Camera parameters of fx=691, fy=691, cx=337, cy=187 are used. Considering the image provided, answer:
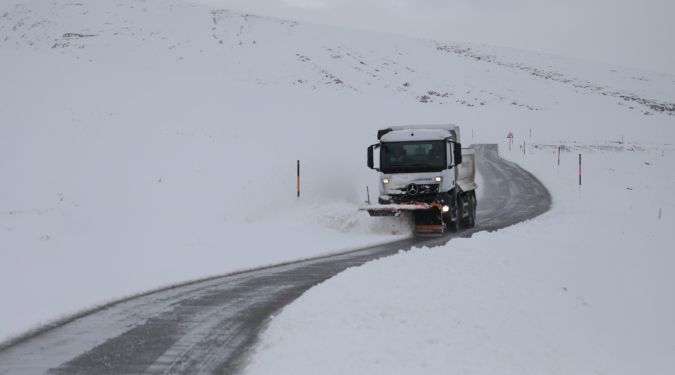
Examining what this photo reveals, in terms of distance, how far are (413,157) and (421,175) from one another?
0.57 metres

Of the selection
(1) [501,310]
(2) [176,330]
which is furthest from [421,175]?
(2) [176,330]

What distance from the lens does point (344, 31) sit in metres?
122

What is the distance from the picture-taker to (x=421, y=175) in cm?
1894

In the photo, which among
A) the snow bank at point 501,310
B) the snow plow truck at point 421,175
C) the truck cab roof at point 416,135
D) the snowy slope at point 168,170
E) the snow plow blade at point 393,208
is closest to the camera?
the snow bank at point 501,310

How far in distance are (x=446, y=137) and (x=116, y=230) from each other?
9302 millimetres

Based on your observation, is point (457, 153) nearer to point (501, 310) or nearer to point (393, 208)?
point (393, 208)

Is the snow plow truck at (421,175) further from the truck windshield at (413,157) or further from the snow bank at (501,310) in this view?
the snow bank at (501,310)

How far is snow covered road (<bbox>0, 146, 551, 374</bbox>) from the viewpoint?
6.96m

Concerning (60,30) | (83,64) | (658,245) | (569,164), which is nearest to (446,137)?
(658,245)

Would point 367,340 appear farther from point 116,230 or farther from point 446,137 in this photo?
point 446,137

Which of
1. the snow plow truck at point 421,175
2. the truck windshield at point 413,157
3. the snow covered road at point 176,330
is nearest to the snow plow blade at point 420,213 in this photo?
the snow plow truck at point 421,175

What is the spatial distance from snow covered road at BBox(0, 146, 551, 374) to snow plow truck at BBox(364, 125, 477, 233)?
5414mm

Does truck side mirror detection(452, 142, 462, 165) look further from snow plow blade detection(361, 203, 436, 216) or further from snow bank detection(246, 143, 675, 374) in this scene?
snow bank detection(246, 143, 675, 374)

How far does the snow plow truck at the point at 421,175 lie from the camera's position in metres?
18.8
